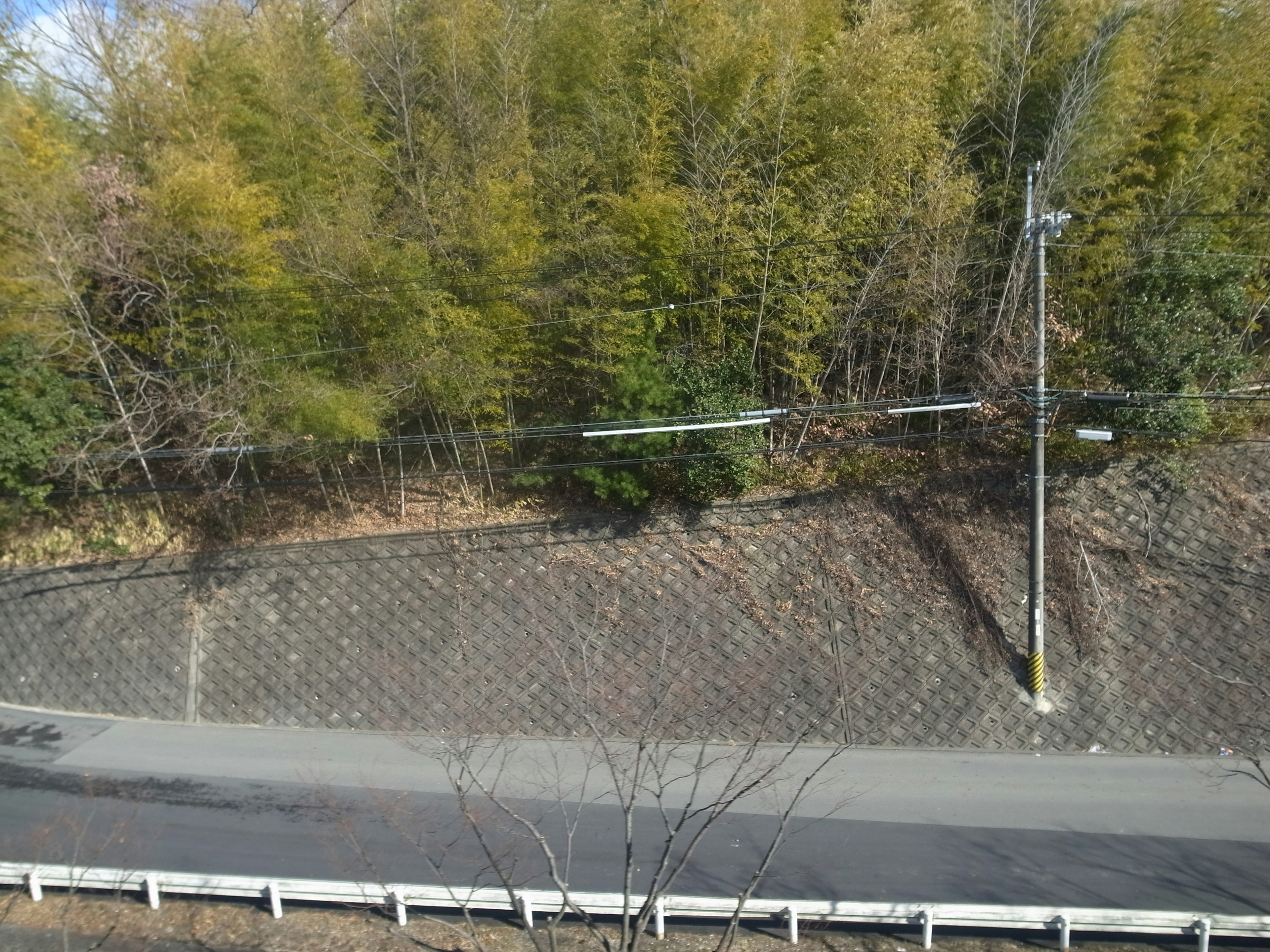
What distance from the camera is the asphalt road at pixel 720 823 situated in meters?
5.98

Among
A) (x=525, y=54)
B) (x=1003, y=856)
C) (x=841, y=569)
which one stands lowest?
(x=1003, y=856)

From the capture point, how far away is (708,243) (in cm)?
944

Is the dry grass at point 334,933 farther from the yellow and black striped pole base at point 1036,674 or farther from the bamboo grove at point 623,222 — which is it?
the bamboo grove at point 623,222

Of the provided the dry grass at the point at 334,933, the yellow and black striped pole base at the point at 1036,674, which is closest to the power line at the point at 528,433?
the yellow and black striped pole base at the point at 1036,674

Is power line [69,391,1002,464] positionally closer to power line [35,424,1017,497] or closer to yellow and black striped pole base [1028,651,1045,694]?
power line [35,424,1017,497]

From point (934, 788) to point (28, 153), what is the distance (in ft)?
39.9

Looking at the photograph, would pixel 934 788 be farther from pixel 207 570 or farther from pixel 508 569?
pixel 207 570

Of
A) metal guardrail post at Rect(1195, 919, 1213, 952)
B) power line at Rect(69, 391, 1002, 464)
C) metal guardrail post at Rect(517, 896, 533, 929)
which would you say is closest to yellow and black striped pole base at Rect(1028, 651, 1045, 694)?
power line at Rect(69, 391, 1002, 464)

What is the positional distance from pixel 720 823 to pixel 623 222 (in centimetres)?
646

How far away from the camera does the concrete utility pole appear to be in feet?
25.6

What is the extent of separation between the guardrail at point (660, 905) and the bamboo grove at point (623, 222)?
4.77m

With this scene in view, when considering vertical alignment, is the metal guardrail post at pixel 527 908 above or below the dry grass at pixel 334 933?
above

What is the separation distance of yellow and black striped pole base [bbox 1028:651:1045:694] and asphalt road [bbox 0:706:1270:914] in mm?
716

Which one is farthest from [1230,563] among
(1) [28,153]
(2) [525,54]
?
(1) [28,153]
